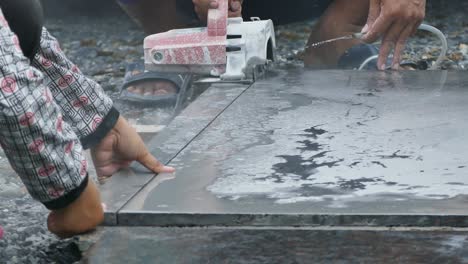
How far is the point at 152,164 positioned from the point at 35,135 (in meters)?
0.50

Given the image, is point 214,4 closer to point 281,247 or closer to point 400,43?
point 400,43

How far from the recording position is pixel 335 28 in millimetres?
3490

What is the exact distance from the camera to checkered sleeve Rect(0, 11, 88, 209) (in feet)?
4.47

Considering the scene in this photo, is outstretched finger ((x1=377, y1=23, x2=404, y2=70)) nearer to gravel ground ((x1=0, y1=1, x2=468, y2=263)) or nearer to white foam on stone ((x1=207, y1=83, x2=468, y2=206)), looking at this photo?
white foam on stone ((x1=207, y1=83, x2=468, y2=206))

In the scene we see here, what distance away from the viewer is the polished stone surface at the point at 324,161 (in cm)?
159

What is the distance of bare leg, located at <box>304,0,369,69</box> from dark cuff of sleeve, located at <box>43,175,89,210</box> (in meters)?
2.08

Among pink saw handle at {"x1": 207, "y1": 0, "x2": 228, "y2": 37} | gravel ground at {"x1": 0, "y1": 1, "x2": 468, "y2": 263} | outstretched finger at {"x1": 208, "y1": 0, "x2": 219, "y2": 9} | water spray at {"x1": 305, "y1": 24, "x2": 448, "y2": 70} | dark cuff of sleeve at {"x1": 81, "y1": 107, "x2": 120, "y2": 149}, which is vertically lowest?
gravel ground at {"x1": 0, "y1": 1, "x2": 468, "y2": 263}

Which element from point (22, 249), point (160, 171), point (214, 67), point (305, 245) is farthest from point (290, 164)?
point (214, 67)

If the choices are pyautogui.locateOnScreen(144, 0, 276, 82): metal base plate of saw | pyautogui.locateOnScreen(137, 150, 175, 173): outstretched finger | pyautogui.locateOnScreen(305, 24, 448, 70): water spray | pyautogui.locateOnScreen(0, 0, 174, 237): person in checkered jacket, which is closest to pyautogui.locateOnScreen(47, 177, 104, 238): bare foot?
pyautogui.locateOnScreen(0, 0, 174, 237): person in checkered jacket

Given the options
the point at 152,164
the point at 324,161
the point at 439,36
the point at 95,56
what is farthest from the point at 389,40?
the point at 95,56

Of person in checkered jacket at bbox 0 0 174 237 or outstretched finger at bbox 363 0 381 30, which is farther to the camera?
outstretched finger at bbox 363 0 381 30

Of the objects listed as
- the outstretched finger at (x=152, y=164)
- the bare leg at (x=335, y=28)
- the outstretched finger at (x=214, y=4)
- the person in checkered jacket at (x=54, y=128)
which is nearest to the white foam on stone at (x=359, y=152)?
the outstretched finger at (x=152, y=164)

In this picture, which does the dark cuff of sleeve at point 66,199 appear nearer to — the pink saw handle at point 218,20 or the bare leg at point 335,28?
the pink saw handle at point 218,20

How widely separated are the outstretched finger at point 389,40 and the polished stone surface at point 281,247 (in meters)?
1.47
